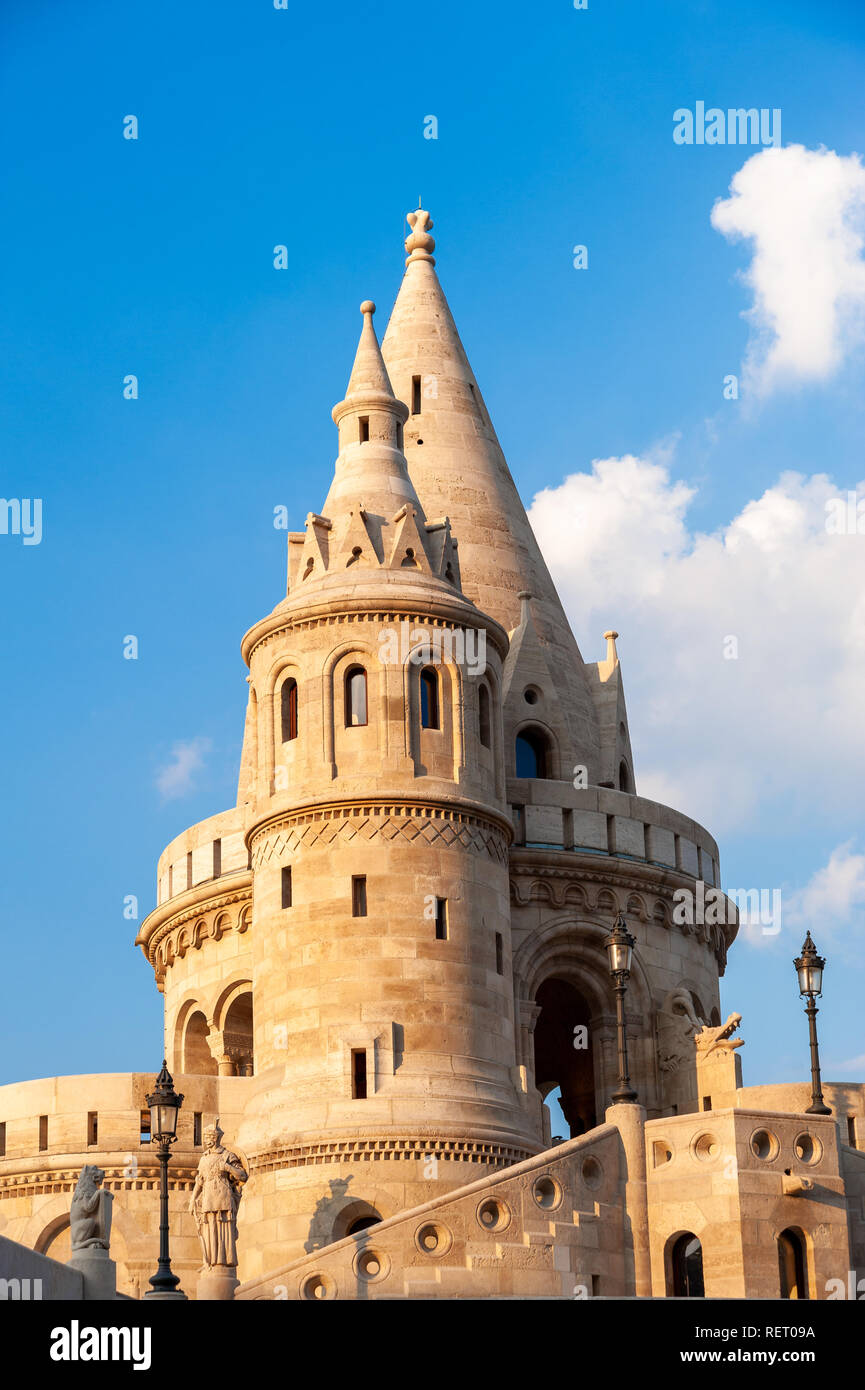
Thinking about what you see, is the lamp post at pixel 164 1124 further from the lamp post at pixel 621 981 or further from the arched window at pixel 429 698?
the arched window at pixel 429 698

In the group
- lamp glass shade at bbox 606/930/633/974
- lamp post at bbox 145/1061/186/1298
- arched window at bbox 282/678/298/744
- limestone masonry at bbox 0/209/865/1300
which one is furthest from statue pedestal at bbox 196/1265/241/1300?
arched window at bbox 282/678/298/744

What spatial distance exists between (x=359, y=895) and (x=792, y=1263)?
8.41 metres

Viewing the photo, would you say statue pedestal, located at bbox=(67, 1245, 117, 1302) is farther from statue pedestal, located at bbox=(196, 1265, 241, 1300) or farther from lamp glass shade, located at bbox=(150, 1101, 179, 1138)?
statue pedestal, located at bbox=(196, 1265, 241, 1300)

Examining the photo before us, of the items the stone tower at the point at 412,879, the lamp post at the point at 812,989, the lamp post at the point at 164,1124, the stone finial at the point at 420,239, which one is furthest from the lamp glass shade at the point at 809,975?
the stone finial at the point at 420,239

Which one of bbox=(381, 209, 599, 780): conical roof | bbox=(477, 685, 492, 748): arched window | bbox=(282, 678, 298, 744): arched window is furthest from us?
bbox=(381, 209, 599, 780): conical roof

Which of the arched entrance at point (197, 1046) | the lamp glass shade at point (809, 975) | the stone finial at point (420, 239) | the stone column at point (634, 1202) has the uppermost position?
the stone finial at point (420, 239)

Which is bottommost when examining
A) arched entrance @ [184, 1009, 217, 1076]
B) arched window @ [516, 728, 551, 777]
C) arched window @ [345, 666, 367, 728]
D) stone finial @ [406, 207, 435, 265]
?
arched entrance @ [184, 1009, 217, 1076]

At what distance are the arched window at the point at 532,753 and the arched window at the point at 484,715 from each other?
5.28 m

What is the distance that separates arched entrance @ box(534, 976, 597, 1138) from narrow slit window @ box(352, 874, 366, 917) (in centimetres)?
757

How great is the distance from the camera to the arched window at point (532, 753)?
144 feet

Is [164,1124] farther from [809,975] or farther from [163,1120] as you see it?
[809,975]

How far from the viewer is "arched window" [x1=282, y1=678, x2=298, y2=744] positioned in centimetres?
3775
